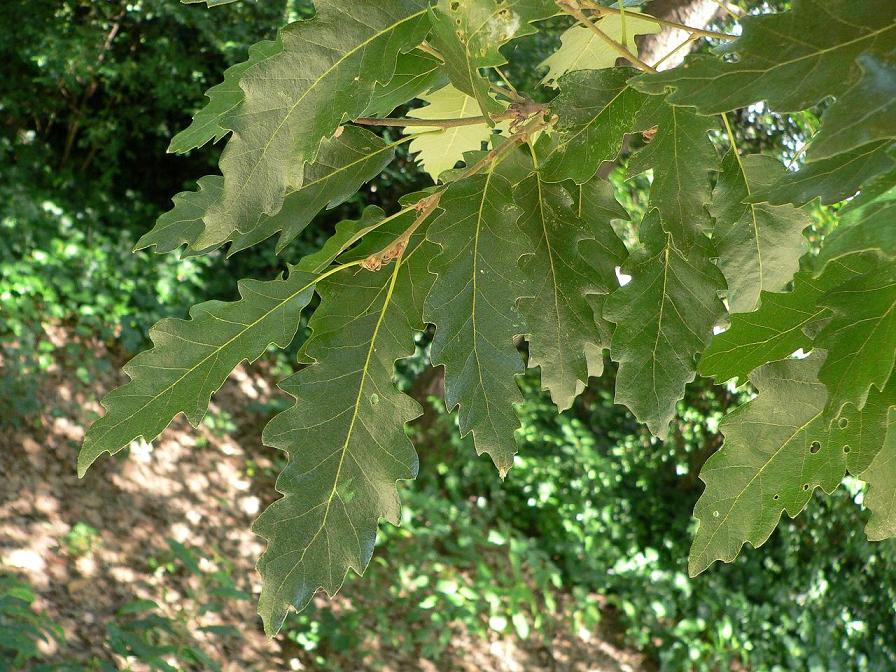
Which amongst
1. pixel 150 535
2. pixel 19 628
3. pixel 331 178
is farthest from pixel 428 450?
pixel 331 178

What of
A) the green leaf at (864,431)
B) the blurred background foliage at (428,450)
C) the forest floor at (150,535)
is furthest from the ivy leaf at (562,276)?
the blurred background foliage at (428,450)

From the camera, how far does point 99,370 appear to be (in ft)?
16.9

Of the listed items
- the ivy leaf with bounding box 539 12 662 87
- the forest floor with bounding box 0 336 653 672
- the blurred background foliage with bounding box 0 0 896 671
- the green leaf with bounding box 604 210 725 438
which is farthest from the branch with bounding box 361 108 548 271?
the blurred background foliage with bounding box 0 0 896 671

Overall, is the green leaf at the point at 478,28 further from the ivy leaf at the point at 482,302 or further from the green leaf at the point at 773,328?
the green leaf at the point at 773,328

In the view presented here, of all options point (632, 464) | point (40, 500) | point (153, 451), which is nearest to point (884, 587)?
point (632, 464)

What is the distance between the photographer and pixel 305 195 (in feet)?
2.79

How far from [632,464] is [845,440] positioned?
531 cm

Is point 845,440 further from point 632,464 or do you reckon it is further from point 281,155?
point 632,464

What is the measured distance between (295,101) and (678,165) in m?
0.30

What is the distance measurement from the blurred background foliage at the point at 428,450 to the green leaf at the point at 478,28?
3755 mm

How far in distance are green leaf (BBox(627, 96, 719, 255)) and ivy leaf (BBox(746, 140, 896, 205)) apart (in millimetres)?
208

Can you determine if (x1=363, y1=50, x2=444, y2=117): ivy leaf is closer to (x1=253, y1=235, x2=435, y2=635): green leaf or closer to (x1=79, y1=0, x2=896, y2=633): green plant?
Result: (x1=79, y1=0, x2=896, y2=633): green plant

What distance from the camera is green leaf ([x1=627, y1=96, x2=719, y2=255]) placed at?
2.35 ft

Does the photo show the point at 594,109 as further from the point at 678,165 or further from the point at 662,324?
the point at 662,324
